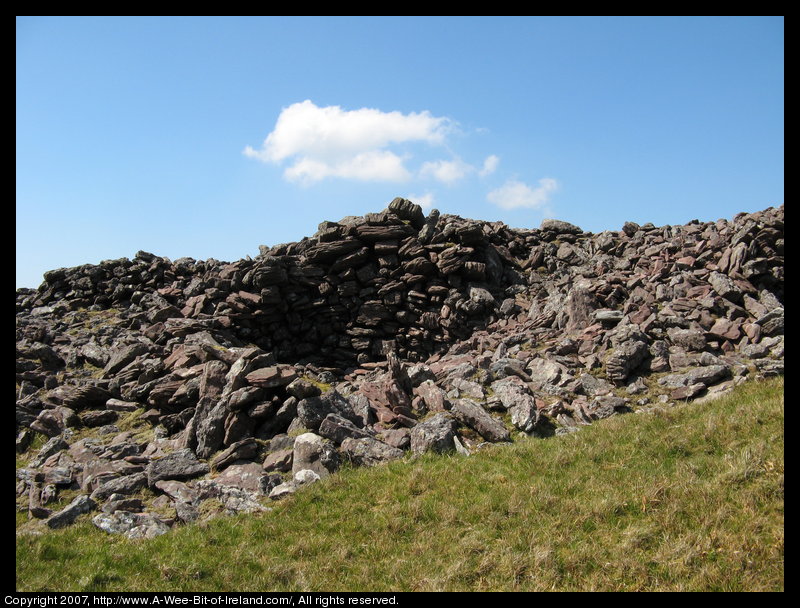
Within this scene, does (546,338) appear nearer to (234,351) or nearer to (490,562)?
(234,351)

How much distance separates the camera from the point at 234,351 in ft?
70.3

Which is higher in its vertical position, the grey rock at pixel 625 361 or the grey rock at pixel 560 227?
the grey rock at pixel 560 227

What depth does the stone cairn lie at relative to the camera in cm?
1602

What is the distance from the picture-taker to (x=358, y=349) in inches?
1356

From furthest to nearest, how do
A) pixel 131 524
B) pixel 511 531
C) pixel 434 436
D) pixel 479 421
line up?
1. pixel 479 421
2. pixel 434 436
3. pixel 131 524
4. pixel 511 531

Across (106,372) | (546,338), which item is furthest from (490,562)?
(106,372)

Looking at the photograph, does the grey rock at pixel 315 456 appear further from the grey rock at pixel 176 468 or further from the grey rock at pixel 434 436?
the grey rock at pixel 176 468

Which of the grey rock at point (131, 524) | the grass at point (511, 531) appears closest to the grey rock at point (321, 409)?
the grass at point (511, 531)

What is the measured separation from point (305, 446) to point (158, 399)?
860cm

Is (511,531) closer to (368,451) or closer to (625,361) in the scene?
(368,451)

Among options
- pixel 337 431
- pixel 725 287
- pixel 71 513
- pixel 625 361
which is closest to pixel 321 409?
pixel 337 431

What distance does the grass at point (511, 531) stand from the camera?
30.5 ft

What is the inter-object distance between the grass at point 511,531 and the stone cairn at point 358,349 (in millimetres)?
1644

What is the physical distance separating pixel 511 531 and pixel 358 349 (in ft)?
79.7
